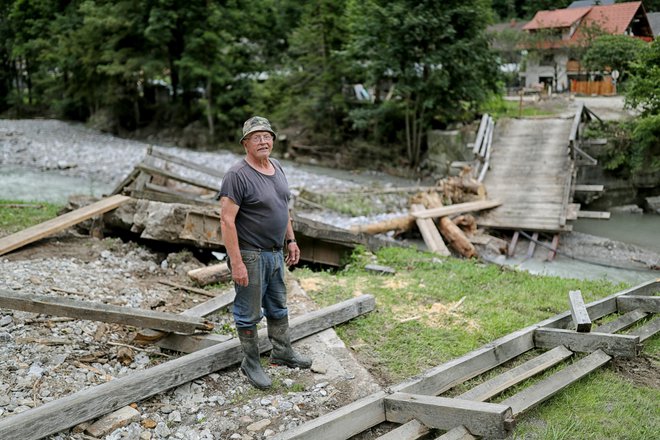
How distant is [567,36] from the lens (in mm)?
33656

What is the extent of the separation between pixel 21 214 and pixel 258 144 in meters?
8.02

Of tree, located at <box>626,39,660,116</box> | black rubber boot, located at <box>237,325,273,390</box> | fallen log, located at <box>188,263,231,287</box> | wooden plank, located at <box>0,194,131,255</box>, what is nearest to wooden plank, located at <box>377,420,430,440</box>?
black rubber boot, located at <box>237,325,273,390</box>

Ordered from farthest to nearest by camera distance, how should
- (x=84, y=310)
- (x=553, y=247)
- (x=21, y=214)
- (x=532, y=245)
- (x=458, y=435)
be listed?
(x=532, y=245) → (x=553, y=247) → (x=21, y=214) → (x=84, y=310) → (x=458, y=435)

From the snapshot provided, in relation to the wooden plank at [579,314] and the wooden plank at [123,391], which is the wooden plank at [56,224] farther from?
the wooden plank at [579,314]

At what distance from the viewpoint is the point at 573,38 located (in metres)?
32.6

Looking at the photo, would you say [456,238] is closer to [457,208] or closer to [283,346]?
[457,208]

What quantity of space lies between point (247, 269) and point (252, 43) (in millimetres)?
28155

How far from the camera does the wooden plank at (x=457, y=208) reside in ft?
45.4

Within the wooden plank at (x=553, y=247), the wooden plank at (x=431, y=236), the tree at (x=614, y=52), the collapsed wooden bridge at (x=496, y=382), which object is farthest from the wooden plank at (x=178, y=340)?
the tree at (x=614, y=52)

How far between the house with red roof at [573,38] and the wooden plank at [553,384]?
83.9ft

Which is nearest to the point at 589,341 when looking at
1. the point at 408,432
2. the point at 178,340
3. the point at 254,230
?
the point at 408,432

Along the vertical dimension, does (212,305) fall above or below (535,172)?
below

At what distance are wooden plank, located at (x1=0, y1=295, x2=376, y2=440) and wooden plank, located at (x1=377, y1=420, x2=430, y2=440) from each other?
27 cm

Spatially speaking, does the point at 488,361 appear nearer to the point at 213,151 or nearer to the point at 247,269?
the point at 247,269
